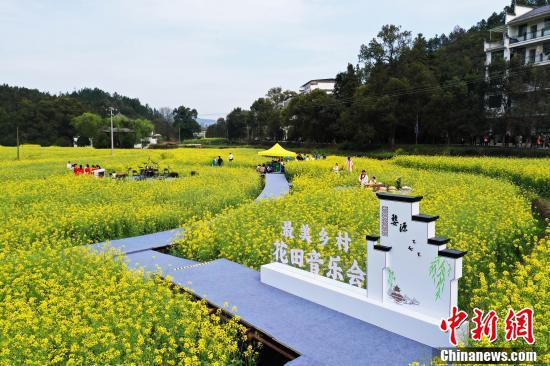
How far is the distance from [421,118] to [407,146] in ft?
11.4

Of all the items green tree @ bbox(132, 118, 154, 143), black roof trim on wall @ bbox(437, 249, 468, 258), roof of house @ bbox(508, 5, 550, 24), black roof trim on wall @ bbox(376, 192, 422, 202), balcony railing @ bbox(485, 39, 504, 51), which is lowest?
black roof trim on wall @ bbox(437, 249, 468, 258)

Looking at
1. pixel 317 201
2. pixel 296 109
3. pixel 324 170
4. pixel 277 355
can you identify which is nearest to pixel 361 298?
pixel 277 355

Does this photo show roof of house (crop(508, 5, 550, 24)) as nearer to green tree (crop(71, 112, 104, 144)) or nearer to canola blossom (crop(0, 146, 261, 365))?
canola blossom (crop(0, 146, 261, 365))

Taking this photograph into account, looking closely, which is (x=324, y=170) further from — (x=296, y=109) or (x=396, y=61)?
(x=296, y=109)

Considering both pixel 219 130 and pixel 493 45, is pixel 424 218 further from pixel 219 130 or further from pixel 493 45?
pixel 219 130

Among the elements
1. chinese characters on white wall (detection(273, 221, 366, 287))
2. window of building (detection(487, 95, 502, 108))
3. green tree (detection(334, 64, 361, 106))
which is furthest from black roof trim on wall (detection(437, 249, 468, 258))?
green tree (detection(334, 64, 361, 106))

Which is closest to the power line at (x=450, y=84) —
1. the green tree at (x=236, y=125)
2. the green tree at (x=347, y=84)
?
the green tree at (x=347, y=84)

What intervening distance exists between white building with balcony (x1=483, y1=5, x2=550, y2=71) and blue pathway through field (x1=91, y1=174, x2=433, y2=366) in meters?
40.1

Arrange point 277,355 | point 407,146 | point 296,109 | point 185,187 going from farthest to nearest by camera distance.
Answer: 1. point 296,109
2. point 407,146
3. point 185,187
4. point 277,355

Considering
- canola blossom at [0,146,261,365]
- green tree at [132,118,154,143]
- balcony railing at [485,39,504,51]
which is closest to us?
canola blossom at [0,146,261,365]

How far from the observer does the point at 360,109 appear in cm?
4138

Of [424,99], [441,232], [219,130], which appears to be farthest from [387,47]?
[219,130]

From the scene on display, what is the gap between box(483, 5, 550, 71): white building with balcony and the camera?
4041 centimetres

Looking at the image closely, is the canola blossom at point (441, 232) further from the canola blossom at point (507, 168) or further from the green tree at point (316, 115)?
the green tree at point (316, 115)
